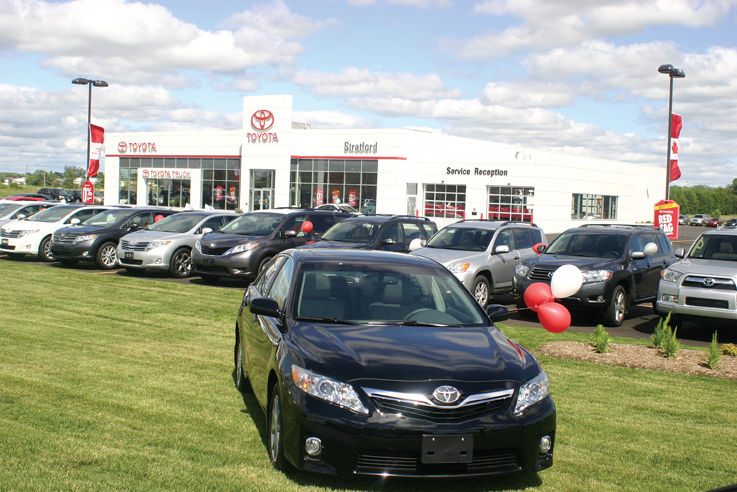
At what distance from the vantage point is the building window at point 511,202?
49344 mm

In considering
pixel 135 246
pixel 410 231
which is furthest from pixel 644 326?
pixel 135 246

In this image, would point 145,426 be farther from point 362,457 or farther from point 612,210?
point 612,210

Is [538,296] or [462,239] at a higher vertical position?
[462,239]

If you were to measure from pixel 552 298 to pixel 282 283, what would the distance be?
135 inches

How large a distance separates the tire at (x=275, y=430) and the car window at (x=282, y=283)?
0.90 meters

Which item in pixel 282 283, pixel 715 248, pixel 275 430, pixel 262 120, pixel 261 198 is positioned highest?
pixel 262 120

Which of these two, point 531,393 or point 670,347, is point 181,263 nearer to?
point 670,347

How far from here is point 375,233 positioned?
56.5 feet

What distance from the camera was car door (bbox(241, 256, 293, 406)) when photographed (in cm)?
575

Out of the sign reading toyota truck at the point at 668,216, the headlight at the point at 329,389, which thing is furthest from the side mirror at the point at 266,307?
the sign reading toyota truck at the point at 668,216

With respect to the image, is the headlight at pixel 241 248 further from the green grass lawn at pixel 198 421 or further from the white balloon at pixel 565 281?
the white balloon at pixel 565 281

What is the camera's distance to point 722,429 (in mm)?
6660

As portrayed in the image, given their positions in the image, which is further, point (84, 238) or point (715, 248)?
point (84, 238)

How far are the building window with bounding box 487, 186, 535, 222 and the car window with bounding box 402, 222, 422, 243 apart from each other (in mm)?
32098
